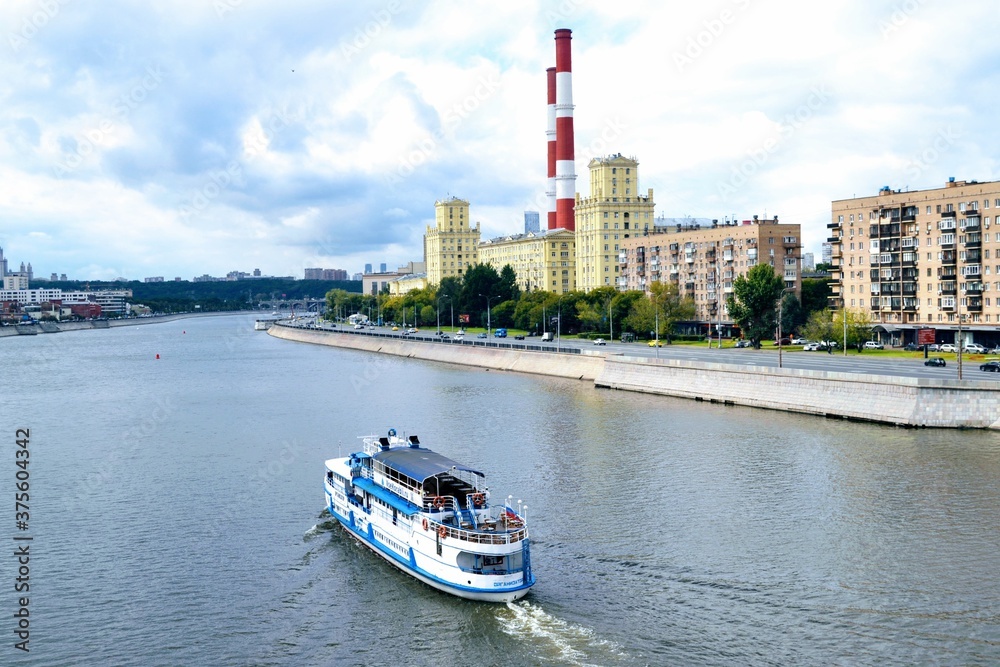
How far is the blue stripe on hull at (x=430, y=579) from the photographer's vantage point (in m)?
27.7

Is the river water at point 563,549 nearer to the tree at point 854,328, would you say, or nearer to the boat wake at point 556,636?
the boat wake at point 556,636

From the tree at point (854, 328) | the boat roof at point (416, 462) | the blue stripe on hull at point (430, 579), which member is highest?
the tree at point (854, 328)

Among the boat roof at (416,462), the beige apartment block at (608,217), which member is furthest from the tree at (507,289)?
the boat roof at (416,462)

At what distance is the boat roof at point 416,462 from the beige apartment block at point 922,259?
59.7 m

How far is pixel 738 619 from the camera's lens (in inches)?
1016

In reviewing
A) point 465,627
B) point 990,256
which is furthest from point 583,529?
point 990,256

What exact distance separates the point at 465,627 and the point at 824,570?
11.4 m

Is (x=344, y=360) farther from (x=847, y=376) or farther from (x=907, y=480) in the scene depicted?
(x=907, y=480)

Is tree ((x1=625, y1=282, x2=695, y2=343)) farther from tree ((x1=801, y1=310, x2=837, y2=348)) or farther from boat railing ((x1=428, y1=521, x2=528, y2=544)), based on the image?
boat railing ((x1=428, y1=521, x2=528, y2=544))

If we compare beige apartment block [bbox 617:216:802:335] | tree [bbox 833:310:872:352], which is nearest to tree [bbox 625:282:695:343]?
beige apartment block [bbox 617:216:802:335]

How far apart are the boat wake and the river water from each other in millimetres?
75

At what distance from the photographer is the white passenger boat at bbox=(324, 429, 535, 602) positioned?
27891 mm

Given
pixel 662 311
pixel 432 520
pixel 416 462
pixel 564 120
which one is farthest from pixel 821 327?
pixel 564 120

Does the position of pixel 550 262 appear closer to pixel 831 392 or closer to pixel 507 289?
pixel 507 289
